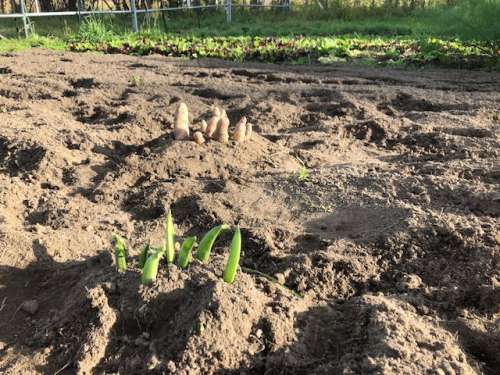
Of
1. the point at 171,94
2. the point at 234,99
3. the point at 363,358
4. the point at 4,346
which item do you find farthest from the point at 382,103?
the point at 4,346

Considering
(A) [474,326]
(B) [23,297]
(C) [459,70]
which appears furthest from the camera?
(C) [459,70]

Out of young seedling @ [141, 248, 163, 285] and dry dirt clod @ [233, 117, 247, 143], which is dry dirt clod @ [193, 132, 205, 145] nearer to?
dry dirt clod @ [233, 117, 247, 143]

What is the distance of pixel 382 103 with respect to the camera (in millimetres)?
5508

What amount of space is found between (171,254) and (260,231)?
26.7 inches

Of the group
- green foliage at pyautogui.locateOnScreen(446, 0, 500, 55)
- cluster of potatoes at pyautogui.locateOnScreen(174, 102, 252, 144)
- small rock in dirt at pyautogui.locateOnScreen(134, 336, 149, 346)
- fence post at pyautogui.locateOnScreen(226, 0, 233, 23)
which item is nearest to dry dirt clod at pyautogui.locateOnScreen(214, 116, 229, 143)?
cluster of potatoes at pyautogui.locateOnScreen(174, 102, 252, 144)

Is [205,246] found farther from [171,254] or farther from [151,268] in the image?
[151,268]

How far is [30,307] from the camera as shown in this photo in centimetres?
220

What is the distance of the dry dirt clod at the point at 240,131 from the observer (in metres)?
3.84

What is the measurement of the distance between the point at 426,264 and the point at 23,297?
1.92 meters

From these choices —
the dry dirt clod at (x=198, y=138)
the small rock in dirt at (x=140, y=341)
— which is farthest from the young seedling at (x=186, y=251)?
the dry dirt clod at (x=198, y=138)

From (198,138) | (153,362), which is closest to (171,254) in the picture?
(153,362)

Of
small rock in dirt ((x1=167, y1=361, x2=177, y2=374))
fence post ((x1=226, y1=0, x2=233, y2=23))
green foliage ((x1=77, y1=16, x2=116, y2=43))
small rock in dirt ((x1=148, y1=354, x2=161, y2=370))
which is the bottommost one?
small rock in dirt ((x1=148, y1=354, x2=161, y2=370))

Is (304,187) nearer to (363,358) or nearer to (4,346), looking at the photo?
(363,358)

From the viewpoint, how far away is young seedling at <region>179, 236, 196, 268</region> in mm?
2137
